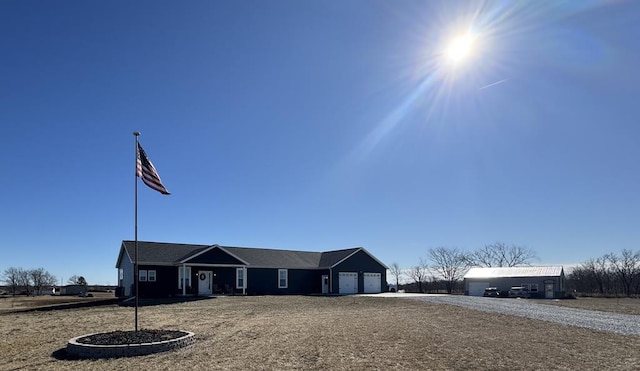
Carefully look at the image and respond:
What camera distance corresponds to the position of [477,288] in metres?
55.8

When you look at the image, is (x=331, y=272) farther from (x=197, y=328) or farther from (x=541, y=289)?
(x=197, y=328)

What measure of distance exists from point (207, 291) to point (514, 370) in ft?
101

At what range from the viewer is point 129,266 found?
36156 mm

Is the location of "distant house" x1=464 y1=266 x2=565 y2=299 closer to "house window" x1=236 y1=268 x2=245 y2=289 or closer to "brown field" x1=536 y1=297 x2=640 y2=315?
"brown field" x1=536 y1=297 x2=640 y2=315

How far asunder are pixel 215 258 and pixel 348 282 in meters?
13.2

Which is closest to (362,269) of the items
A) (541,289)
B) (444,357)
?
(541,289)

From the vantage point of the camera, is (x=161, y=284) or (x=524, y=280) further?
(x=524, y=280)

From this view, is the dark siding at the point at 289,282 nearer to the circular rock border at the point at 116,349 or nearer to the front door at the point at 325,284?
the front door at the point at 325,284

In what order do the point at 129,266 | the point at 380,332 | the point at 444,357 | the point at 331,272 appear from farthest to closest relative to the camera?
the point at 331,272 < the point at 129,266 < the point at 380,332 < the point at 444,357

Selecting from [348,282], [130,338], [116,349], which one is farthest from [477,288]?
[116,349]

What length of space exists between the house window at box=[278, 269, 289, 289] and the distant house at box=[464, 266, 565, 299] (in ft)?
69.8

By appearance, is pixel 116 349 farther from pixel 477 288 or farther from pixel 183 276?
pixel 477 288

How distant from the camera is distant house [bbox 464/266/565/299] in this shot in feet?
165

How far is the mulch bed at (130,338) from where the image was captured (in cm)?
1109
